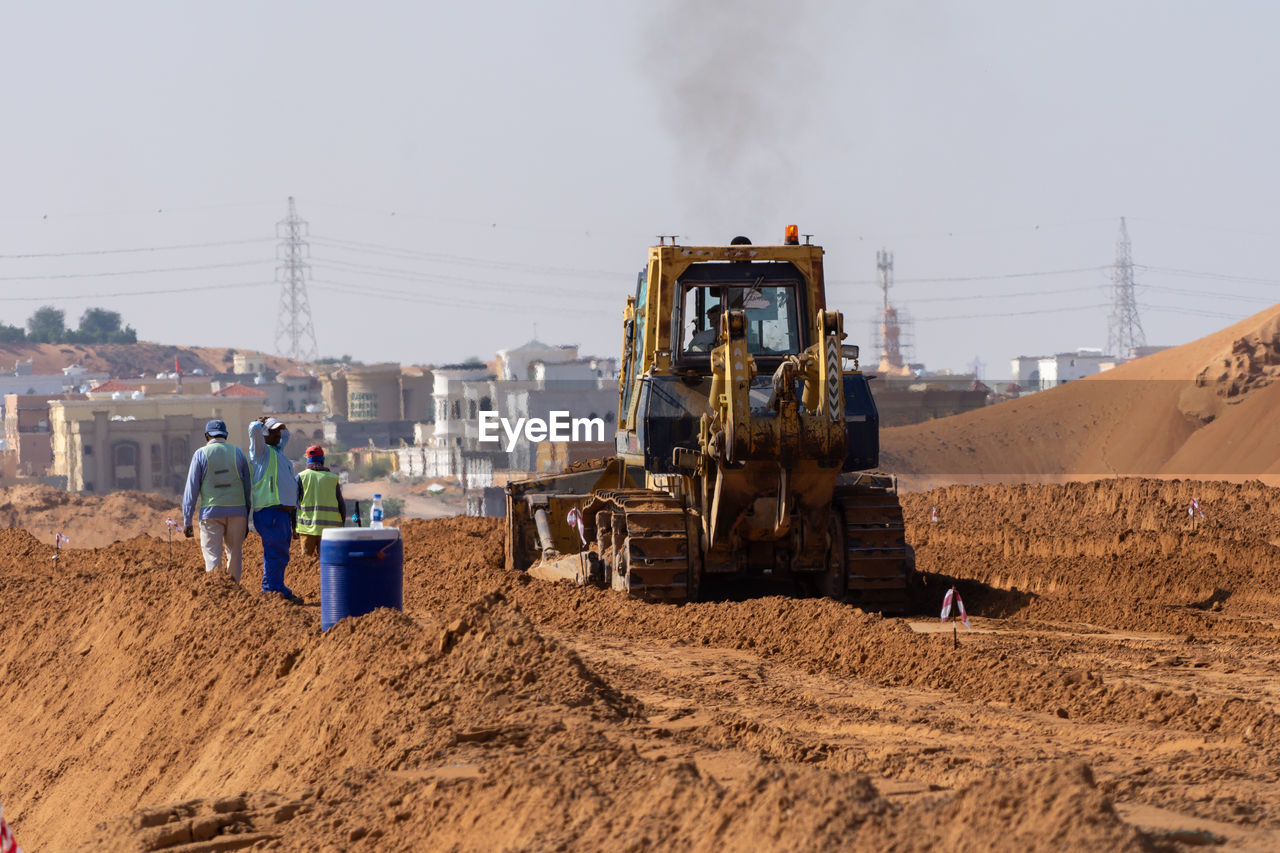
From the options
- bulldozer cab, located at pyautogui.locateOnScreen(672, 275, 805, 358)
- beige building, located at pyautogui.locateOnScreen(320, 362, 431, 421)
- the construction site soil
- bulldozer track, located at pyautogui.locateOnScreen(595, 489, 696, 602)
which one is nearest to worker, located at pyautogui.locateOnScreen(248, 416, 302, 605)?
the construction site soil

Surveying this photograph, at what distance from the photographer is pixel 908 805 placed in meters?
5.65

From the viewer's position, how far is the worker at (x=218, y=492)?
13.2 m

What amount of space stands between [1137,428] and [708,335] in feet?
118

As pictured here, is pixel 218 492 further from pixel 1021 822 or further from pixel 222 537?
pixel 1021 822

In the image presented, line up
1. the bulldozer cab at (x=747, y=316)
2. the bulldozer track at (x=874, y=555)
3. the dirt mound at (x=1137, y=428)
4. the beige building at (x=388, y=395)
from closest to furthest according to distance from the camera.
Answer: the bulldozer track at (x=874, y=555) < the bulldozer cab at (x=747, y=316) < the dirt mound at (x=1137, y=428) < the beige building at (x=388, y=395)

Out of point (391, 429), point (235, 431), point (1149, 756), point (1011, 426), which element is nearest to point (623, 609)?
point (1149, 756)

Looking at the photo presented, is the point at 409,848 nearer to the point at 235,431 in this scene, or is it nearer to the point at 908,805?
the point at 908,805

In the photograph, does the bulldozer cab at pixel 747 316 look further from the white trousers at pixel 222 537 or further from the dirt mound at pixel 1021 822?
the dirt mound at pixel 1021 822

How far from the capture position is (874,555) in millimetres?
13852

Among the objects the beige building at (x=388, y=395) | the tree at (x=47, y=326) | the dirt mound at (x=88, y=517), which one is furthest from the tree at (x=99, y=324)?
the dirt mound at (x=88, y=517)

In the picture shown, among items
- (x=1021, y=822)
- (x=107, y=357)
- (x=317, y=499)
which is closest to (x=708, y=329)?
(x=317, y=499)

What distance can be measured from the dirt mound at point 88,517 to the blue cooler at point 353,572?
30.3m

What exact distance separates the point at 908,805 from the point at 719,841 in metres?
0.78

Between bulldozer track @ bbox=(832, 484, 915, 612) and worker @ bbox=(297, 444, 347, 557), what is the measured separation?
449cm
